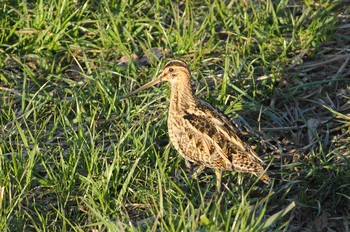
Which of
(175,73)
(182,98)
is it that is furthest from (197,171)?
(175,73)

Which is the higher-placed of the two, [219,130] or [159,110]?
[219,130]

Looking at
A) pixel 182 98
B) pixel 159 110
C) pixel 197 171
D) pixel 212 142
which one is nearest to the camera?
pixel 212 142

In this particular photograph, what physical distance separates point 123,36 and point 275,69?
130 cm

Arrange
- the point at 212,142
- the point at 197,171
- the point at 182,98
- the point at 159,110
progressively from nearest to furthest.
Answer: the point at 212,142
the point at 197,171
the point at 182,98
the point at 159,110

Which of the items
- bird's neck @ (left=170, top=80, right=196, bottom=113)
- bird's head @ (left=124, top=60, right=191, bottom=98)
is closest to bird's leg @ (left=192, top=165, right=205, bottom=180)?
bird's neck @ (left=170, top=80, right=196, bottom=113)

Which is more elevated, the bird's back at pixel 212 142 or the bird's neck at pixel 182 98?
the bird's neck at pixel 182 98

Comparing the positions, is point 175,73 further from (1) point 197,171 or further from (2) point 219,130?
(1) point 197,171

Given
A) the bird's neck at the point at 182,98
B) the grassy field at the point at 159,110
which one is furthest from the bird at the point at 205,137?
the grassy field at the point at 159,110

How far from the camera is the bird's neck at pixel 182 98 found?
603 centimetres

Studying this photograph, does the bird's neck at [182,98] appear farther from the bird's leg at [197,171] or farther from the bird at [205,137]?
the bird's leg at [197,171]

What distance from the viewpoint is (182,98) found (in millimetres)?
6086

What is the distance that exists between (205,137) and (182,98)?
0.39 m

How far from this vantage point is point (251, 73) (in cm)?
666

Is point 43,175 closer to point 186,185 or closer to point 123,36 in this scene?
point 186,185
